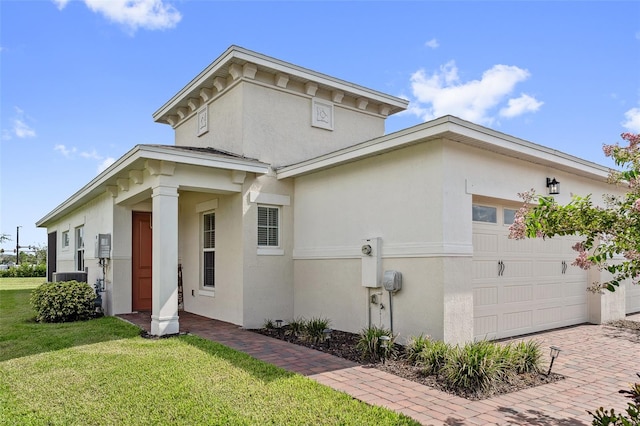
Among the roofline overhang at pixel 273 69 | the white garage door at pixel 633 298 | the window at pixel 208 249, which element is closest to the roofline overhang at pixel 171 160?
the window at pixel 208 249

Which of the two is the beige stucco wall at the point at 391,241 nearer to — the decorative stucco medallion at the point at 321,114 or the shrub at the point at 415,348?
the shrub at the point at 415,348

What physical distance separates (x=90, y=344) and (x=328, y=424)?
496cm

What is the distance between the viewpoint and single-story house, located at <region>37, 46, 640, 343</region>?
6.72 metres

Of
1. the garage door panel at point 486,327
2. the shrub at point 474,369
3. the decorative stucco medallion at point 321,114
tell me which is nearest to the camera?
the shrub at point 474,369

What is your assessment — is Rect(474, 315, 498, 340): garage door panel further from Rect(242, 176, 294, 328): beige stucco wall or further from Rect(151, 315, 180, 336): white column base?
Rect(151, 315, 180, 336): white column base

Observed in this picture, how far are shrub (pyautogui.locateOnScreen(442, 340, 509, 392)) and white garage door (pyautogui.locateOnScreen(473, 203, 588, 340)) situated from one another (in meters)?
1.96

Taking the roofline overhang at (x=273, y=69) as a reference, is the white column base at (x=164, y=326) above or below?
below

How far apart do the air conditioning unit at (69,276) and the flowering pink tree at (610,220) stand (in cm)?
1089

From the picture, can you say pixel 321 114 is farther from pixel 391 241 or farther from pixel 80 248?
pixel 80 248

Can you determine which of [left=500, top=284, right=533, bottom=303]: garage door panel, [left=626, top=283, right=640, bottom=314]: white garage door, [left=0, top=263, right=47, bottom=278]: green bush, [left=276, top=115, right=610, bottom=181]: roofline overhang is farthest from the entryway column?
[left=0, top=263, right=47, bottom=278]: green bush

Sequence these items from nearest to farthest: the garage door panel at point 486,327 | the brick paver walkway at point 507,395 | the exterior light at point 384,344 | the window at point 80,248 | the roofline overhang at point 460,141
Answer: the brick paver walkway at point 507,395 < the exterior light at point 384,344 < the roofline overhang at point 460,141 < the garage door panel at point 486,327 < the window at point 80,248

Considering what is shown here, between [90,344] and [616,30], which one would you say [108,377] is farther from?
[616,30]

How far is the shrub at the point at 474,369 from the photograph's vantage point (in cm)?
485

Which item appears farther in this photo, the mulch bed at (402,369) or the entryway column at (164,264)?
the entryway column at (164,264)
